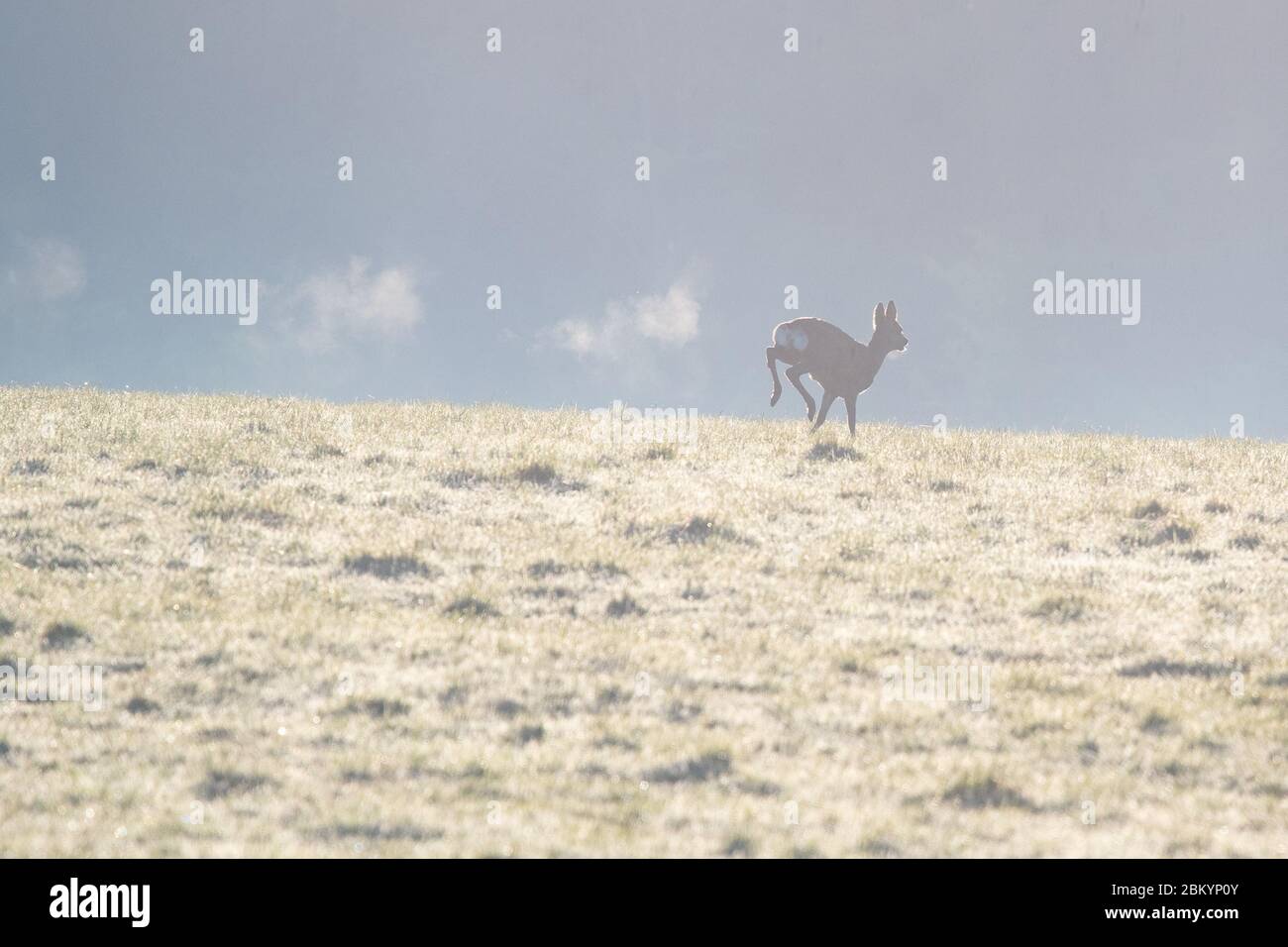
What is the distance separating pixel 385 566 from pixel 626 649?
3930 millimetres

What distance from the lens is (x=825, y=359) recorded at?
22.0 metres

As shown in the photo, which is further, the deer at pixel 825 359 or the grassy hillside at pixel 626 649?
the deer at pixel 825 359

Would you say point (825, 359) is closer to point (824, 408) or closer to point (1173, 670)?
point (824, 408)

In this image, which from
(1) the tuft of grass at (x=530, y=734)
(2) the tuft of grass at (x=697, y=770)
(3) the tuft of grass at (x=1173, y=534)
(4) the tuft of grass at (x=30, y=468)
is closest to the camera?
(2) the tuft of grass at (x=697, y=770)

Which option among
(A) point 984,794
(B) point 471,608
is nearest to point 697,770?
(A) point 984,794

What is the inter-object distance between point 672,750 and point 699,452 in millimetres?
12299

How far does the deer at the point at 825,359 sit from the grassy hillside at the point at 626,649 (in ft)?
8.38

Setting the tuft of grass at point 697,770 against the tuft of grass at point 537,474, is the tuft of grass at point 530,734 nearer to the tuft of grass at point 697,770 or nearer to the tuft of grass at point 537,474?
the tuft of grass at point 697,770

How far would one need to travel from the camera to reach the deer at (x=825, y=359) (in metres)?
22.1

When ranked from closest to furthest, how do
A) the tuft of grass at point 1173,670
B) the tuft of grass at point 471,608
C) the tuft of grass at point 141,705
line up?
the tuft of grass at point 141,705
the tuft of grass at point 1173,670
the tuft of grass at point 471,608

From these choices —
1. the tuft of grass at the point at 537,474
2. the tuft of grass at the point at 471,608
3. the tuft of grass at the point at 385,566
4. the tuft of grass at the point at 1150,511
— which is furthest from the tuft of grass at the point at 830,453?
the tuft of grass at the point at 471,608

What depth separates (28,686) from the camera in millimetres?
9883

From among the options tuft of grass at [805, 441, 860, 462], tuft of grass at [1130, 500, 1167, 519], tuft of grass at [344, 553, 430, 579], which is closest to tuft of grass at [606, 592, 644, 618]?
tuft of grass at [344, 553, 430, 579]

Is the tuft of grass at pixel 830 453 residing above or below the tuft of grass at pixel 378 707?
above
